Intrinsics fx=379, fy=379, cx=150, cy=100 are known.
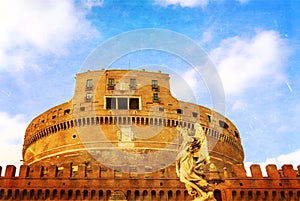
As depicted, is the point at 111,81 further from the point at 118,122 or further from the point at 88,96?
the point at 118,122

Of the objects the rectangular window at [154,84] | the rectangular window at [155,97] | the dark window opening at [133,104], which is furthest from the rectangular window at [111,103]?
the rectangular window at [154,84]

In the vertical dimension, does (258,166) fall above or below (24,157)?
below

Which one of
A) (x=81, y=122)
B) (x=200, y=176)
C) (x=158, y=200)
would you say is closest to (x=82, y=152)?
(x=81, y=122)

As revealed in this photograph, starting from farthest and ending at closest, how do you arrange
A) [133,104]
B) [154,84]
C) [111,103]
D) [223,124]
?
1. [223,124]
2. [154,84]
3. [133,104]
4. [111,103]

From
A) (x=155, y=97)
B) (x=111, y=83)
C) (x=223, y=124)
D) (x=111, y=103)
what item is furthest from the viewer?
(x=223, y=124)

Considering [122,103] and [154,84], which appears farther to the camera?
[154,84]

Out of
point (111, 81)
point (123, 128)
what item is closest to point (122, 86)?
point (111, 81)

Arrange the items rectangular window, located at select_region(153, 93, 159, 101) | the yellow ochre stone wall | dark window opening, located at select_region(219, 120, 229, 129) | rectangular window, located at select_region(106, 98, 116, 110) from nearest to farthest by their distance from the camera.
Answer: the yellow ochre stone wall → rectangular window, located at select_region(106, 98, 116, 110) → rectangular window, located at select_region(153, 93, 159, 101) → dark window opening, located at select_region(219, 120, 229, 129)

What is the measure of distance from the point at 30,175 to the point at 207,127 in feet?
59.3

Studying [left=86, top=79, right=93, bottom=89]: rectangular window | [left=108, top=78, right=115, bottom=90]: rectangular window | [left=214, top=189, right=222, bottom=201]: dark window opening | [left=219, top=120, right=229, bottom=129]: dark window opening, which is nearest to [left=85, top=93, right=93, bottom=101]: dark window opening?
[left=86, top=79, right=93, bottom=89]: rectangular window

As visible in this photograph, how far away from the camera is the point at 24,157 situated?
40.0 meters

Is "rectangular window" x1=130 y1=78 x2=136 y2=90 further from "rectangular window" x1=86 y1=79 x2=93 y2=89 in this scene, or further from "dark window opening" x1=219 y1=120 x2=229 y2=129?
"dark window opening" x1=219 y1=120 x2=229 y2=129

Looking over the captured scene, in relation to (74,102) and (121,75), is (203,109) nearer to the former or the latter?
(121,75)

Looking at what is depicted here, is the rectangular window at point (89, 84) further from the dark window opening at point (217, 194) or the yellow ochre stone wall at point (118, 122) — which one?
the dark window opening at point (217, 194)
